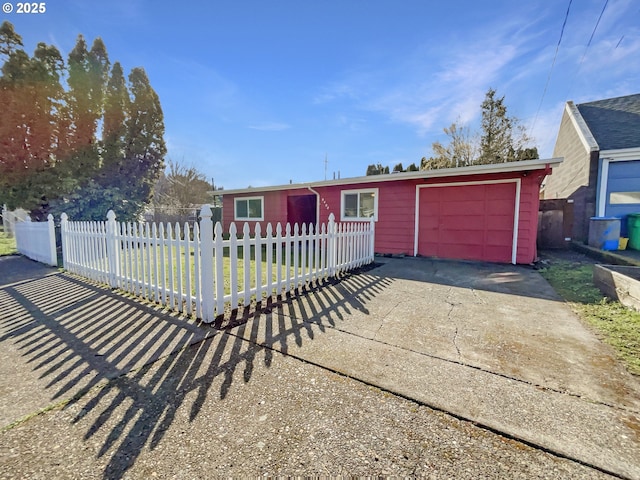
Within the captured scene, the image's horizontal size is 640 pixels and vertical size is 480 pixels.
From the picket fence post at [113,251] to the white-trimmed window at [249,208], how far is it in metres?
7.76

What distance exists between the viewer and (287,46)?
27.2 feet

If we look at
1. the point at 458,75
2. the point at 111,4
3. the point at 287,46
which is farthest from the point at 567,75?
the point at 111,4

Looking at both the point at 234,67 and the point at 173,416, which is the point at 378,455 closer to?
the point at 173,416

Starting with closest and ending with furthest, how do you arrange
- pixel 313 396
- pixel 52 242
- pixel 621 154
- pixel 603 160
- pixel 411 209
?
pixel 313 396 → pixel 52 242 → pixel 411 209 → pixel 621 154 → pixel 603 160

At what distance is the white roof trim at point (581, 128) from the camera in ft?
33.6

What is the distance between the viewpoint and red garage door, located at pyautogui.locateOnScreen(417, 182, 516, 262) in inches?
297

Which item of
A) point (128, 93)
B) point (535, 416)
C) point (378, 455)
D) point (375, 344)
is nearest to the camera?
point (378, 455)

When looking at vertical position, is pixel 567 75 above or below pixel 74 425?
above

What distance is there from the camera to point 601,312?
12.3ft

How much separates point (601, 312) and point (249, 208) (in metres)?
11.9

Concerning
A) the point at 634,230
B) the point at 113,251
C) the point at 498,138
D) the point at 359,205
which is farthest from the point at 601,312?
the point at 498,138

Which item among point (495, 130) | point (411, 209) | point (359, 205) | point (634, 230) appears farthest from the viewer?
point (495, 130)

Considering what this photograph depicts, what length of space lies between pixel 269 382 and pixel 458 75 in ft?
34.4

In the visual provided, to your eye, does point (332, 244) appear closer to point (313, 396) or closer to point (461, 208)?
point (313, 396)
